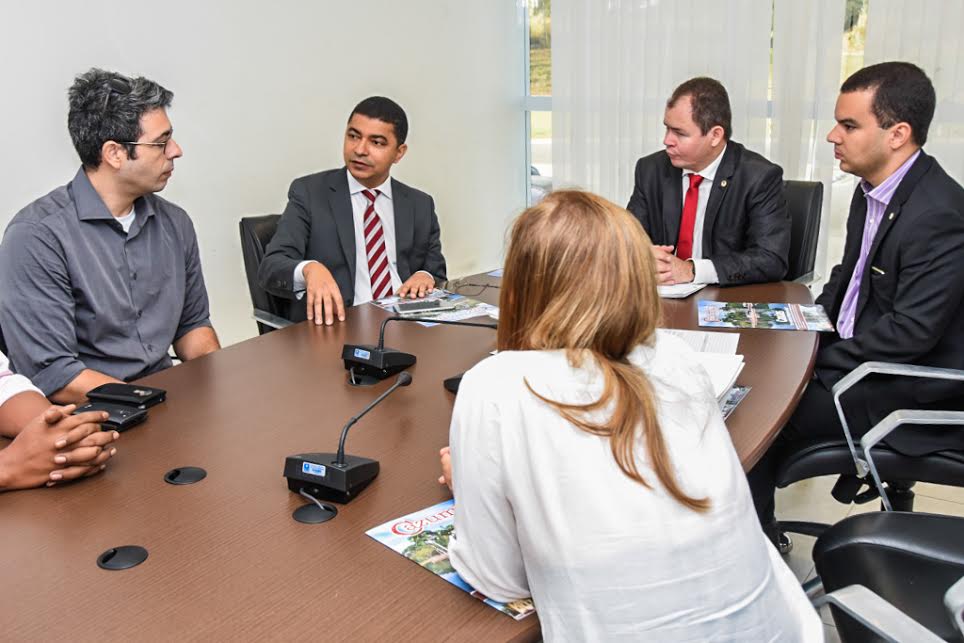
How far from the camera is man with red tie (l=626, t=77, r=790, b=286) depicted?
2.87m

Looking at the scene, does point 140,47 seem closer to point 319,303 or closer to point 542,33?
point 319,303

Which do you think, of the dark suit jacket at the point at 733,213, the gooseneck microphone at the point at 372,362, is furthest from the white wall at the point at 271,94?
the gooseneck microphone at the point at 372,362

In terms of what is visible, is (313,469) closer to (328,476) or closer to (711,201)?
(328,476)

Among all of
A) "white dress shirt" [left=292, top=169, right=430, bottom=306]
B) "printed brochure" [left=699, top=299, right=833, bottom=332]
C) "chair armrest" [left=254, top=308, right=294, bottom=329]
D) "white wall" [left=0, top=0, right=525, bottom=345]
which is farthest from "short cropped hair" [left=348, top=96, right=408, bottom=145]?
"printed brochure" [left=699, top=299, right=833, bottom=332]

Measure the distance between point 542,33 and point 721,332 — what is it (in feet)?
11.6

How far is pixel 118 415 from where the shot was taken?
1723mm

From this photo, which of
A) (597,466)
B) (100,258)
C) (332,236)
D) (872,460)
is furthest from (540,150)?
(597,466)

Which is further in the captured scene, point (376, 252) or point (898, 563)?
point (376, 252)

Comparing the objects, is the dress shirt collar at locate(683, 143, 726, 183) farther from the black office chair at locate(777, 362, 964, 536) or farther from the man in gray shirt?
the man in gray shirt

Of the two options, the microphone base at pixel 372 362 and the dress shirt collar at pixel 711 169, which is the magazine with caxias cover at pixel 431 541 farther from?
the dress shirt collar at pixel 711 169

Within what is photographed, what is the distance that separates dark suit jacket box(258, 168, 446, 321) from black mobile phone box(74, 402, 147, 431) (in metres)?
1.06

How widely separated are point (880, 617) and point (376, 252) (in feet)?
7.54

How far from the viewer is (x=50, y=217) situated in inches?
86.8

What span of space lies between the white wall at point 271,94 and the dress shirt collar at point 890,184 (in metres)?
1.26
